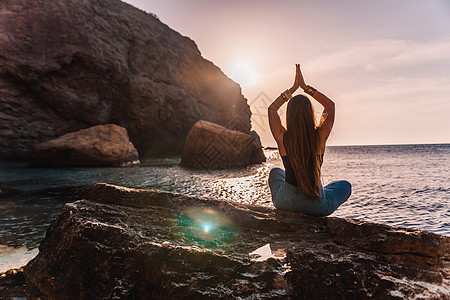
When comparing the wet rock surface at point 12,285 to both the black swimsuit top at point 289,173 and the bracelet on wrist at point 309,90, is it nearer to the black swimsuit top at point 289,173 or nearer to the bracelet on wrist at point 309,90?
the black swimsuit top at point 289,173

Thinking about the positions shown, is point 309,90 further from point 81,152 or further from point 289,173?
point 81,152

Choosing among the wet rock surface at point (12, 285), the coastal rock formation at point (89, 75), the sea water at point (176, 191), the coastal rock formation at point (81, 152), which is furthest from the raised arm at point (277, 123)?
the coastal rock formation at point (89, 75)

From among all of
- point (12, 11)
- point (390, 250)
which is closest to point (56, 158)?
point (12, 11)

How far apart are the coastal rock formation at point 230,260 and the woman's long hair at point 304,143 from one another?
0.47 metres

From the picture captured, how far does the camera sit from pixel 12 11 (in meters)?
15.4

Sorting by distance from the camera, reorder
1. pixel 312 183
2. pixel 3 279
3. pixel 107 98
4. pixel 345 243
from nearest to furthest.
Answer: pixel 345 243 → pixel 3 279 → pixel 312 183 → pixel 107 98

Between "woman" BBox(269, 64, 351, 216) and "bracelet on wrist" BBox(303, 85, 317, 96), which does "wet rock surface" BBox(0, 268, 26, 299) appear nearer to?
"woman" BBox(269, 64, 351, 216)

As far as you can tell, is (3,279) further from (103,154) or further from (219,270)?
(103,154)

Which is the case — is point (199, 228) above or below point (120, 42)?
below

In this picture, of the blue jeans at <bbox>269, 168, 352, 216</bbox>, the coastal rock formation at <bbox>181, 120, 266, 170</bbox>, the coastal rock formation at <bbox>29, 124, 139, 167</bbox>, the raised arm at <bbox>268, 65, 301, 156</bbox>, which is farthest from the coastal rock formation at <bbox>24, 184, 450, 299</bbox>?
the coastal rock formation at <bbox>29, 124, 139, 167</bbox>

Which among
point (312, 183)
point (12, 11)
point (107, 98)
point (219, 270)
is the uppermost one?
point (12, 11)

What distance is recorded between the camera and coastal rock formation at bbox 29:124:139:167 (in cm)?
1209

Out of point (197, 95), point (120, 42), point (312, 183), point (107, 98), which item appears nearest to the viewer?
point (312, 183)

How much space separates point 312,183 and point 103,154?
483 inches
